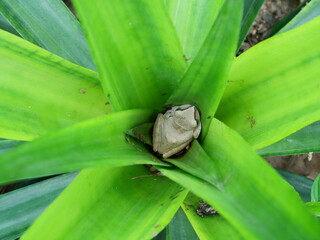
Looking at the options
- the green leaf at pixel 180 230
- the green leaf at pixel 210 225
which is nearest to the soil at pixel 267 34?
the green leaf at pixel 180 230

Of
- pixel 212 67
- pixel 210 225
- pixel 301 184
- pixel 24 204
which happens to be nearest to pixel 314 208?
pixel 210 225

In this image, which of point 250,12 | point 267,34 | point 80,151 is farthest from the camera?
point 267,34

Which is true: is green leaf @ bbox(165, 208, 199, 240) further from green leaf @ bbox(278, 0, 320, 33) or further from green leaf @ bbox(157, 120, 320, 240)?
green leaf @ bbox(278, 0, 320, 33)

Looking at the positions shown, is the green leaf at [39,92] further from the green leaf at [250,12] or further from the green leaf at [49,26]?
the green leaf at [250,12]

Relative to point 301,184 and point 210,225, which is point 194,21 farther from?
point 301,184

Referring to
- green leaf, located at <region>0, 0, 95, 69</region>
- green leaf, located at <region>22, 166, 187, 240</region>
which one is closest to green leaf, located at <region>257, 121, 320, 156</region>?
green leaf, located at <region>22, 166, 187, 240</region>

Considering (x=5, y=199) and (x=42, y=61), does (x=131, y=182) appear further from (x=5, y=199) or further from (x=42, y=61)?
(x=5, y=199)
